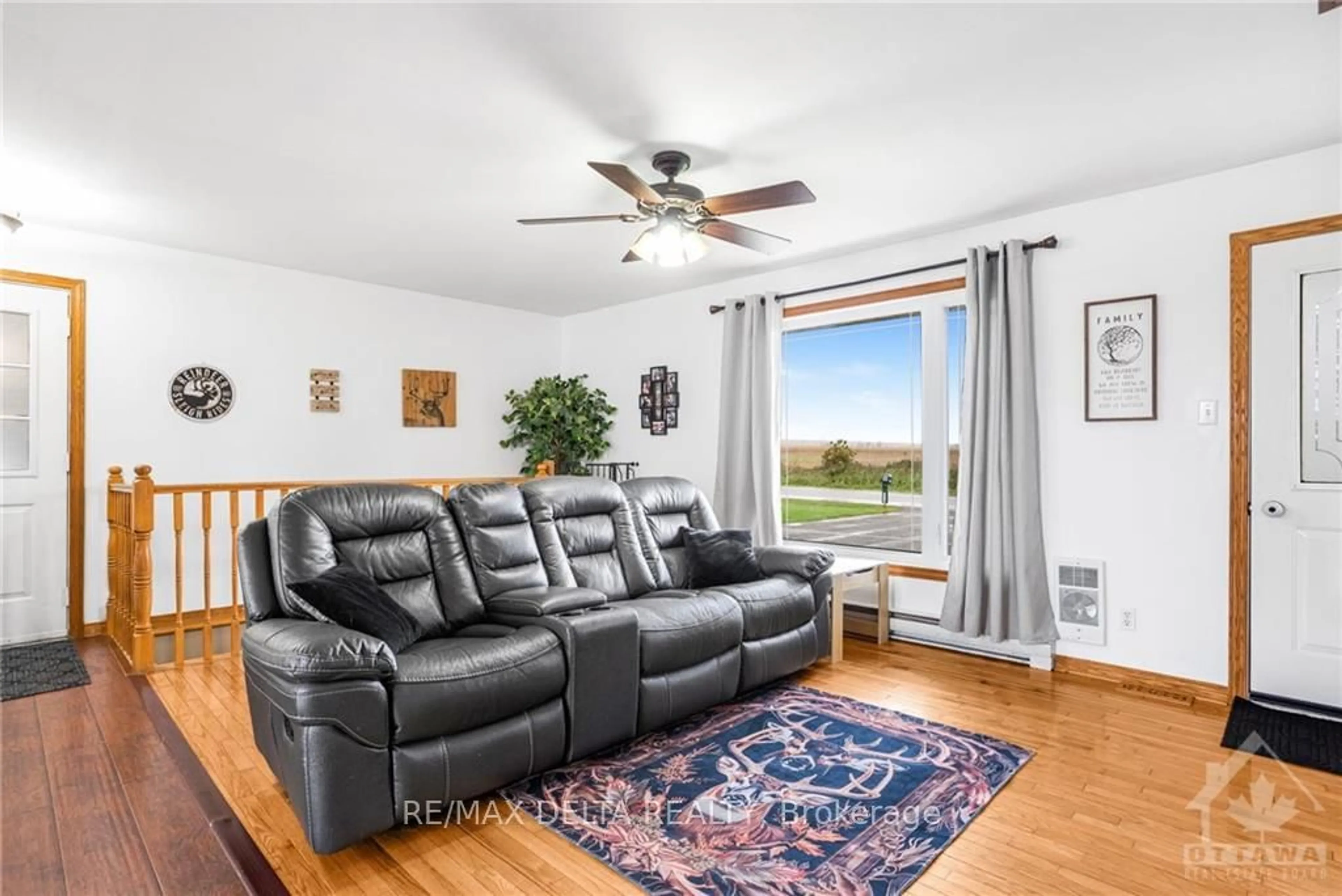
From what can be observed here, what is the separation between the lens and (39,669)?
12.1 feet

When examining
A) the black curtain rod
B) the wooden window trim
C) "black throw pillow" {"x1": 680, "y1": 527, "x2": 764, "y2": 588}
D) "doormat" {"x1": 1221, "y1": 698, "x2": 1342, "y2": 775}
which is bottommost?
"doormat" {"x1": 1221, "y1": 698, "x2": 1342, "y2": 775}

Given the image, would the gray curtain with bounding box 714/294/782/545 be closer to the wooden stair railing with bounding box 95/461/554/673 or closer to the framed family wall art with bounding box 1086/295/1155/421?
the wooden stair railing with bounding box 95/461/554/673

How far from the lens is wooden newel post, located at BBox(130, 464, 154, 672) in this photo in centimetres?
364

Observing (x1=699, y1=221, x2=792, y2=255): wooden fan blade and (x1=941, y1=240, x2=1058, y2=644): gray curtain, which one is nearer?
(x1=699, y1=221, x2=792, y2=255): wooden fan blade

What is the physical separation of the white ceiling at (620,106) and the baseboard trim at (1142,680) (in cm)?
246

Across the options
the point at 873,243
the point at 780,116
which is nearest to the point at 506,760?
the point at 780,116

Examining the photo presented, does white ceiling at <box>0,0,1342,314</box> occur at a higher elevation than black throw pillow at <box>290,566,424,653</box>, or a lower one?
higher

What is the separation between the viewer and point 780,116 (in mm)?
2748

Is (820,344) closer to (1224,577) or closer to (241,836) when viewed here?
(1224,577)

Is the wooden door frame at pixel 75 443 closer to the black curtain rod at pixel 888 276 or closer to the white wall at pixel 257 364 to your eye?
the white wall at pixel 257 364

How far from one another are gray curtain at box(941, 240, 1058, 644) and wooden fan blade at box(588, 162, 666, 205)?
2123 millimetres

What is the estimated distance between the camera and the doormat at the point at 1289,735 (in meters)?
2.70

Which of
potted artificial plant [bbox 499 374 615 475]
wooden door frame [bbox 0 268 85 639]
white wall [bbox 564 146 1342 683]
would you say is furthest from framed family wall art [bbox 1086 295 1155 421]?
wooden door frame [bbox 0 268 85 639]

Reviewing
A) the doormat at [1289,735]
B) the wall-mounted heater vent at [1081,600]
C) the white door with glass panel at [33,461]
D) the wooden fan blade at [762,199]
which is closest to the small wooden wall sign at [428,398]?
the white door with glass panel at [33,461]
